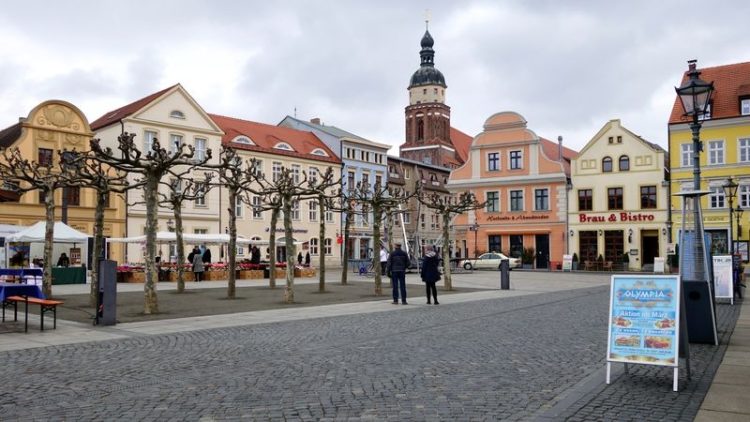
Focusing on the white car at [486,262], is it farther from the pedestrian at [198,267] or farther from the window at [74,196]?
the window at [74,196]

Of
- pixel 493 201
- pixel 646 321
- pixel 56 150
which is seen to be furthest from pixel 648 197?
pixel 646 321

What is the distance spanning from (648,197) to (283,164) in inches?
1201

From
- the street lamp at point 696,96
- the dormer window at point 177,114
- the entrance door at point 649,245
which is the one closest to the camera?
the street lamp at point 696,96

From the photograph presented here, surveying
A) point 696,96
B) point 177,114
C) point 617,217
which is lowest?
point 617,217

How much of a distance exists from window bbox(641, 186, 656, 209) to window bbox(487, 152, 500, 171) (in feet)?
40.0

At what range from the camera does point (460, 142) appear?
107 m

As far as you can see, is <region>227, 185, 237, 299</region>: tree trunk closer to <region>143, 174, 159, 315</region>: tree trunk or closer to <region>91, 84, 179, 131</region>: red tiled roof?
<region>143, 174, 159, 315</region>: tree trunk

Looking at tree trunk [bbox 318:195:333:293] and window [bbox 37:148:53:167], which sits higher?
window [bbox 37:148:53:167]

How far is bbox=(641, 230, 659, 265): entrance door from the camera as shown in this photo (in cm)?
5134

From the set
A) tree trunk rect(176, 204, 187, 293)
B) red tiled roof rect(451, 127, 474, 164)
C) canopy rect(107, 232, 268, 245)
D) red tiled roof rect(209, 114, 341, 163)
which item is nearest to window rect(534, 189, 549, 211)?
red tiled roof rect(209, 114, 341, 163)

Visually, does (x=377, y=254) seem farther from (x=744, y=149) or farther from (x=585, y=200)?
(x=744, y=149)

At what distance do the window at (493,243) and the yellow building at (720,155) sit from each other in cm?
1405

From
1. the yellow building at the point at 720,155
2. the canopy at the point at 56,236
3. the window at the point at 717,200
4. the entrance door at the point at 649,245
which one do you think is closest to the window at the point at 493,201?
the entrance door at the point at 649,245

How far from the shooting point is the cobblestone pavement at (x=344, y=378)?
6559 millimetres
